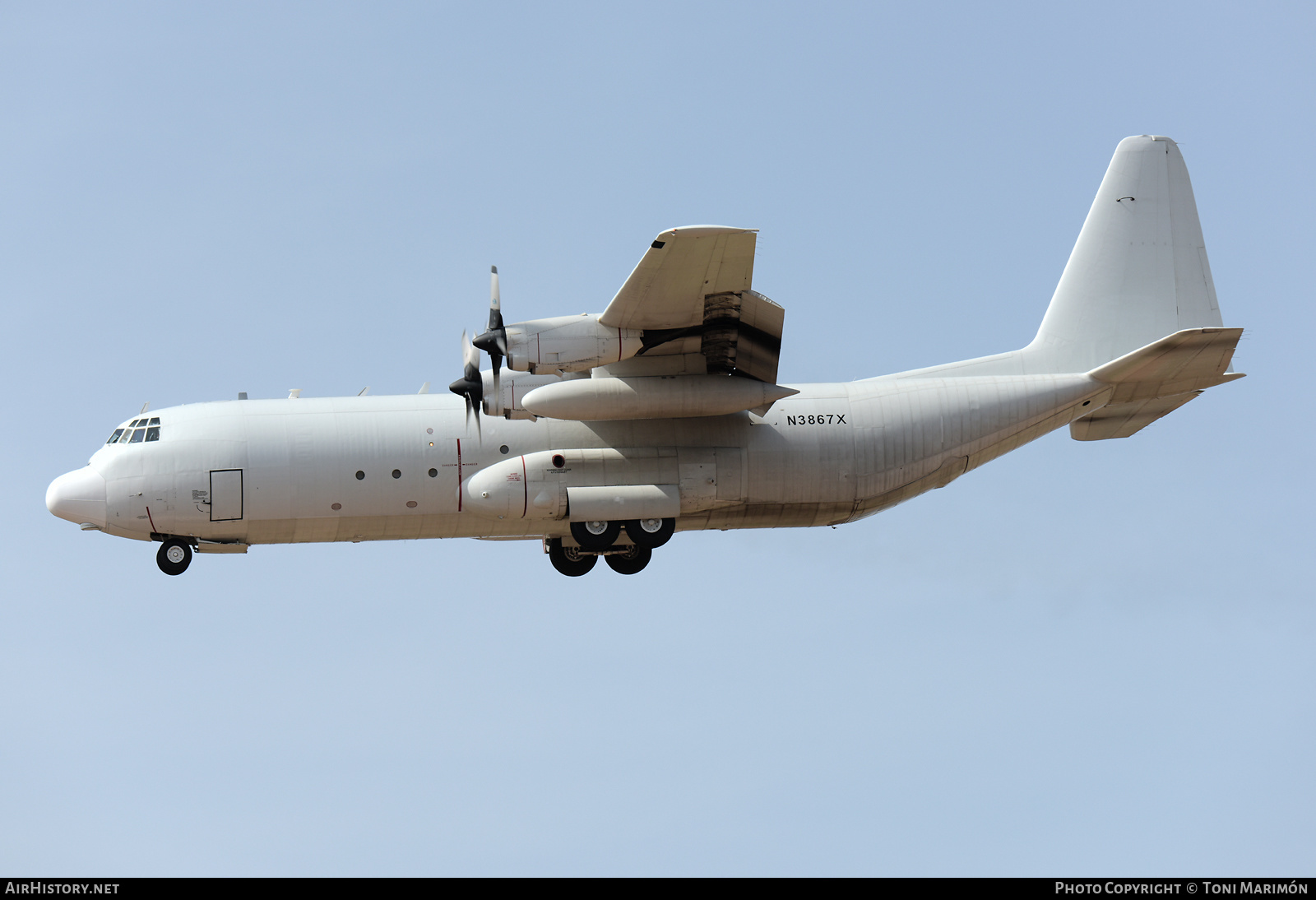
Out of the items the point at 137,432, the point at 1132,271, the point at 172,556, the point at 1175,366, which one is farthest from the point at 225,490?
the point at 1132,271

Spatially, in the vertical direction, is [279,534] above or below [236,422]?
below

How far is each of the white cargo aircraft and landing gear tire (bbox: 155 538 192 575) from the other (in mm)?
30

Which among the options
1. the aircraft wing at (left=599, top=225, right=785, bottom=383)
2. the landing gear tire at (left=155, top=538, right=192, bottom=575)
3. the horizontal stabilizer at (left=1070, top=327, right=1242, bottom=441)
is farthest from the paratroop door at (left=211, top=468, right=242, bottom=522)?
the horizontal stabilizer at (left=1070, top=327, right=1242, bottom=441)

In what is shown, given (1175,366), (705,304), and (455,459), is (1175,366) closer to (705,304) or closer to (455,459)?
(705,304)

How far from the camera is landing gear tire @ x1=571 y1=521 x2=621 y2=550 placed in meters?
25.1

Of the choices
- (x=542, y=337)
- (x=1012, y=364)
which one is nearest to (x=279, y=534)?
(x=542, y=337)

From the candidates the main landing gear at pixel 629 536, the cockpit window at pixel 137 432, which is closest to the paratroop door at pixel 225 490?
the cockpit window at pixel 137 432

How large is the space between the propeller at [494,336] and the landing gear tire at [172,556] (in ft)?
19.9

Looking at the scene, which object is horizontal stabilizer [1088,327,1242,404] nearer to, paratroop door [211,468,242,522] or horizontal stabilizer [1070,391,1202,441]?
horizontal stabilizer [1070,391,1202,441]

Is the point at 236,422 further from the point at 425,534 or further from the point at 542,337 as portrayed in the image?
the point at 542,337

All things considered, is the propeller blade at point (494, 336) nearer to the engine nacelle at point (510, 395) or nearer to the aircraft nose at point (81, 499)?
the engine nacelle at point (510, 395)

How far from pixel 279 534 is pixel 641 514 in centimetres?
587

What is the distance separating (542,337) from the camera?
23141 millimetres

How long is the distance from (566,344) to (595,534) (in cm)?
357
